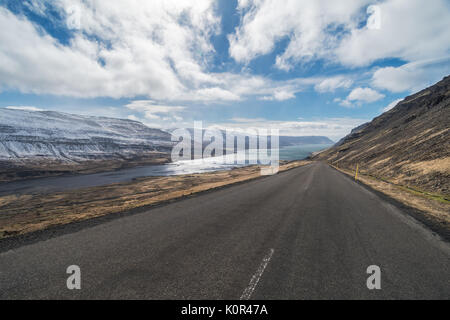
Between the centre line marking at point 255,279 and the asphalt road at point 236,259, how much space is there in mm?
20

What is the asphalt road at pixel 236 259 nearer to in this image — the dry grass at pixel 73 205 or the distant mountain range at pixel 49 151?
the dry grass at pixel 73 205

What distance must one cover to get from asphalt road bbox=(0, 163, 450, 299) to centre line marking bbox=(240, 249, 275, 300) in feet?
0.06

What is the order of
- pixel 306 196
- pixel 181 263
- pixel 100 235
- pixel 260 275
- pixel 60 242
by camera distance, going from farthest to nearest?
pixel 306 196 → pixel 100 235 → pixel 60 242 → pixel 181 263 → pixel 260 275

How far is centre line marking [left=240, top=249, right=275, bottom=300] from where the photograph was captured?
327 centimetres

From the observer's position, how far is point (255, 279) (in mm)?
3689

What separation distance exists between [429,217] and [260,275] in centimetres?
867

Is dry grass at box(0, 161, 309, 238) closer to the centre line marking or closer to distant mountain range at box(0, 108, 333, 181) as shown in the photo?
the centre line marking

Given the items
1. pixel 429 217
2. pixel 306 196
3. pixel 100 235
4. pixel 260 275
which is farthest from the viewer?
pixel 306 196

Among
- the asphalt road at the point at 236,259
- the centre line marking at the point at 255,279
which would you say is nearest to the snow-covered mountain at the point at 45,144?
the asphalt road at the point at 236,259

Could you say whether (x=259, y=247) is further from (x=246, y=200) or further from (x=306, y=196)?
(x=306, y=196)

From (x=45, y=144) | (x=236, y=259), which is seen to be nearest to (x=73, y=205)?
(x=236, y=259)

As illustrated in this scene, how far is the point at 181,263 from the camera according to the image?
14.2 ft
